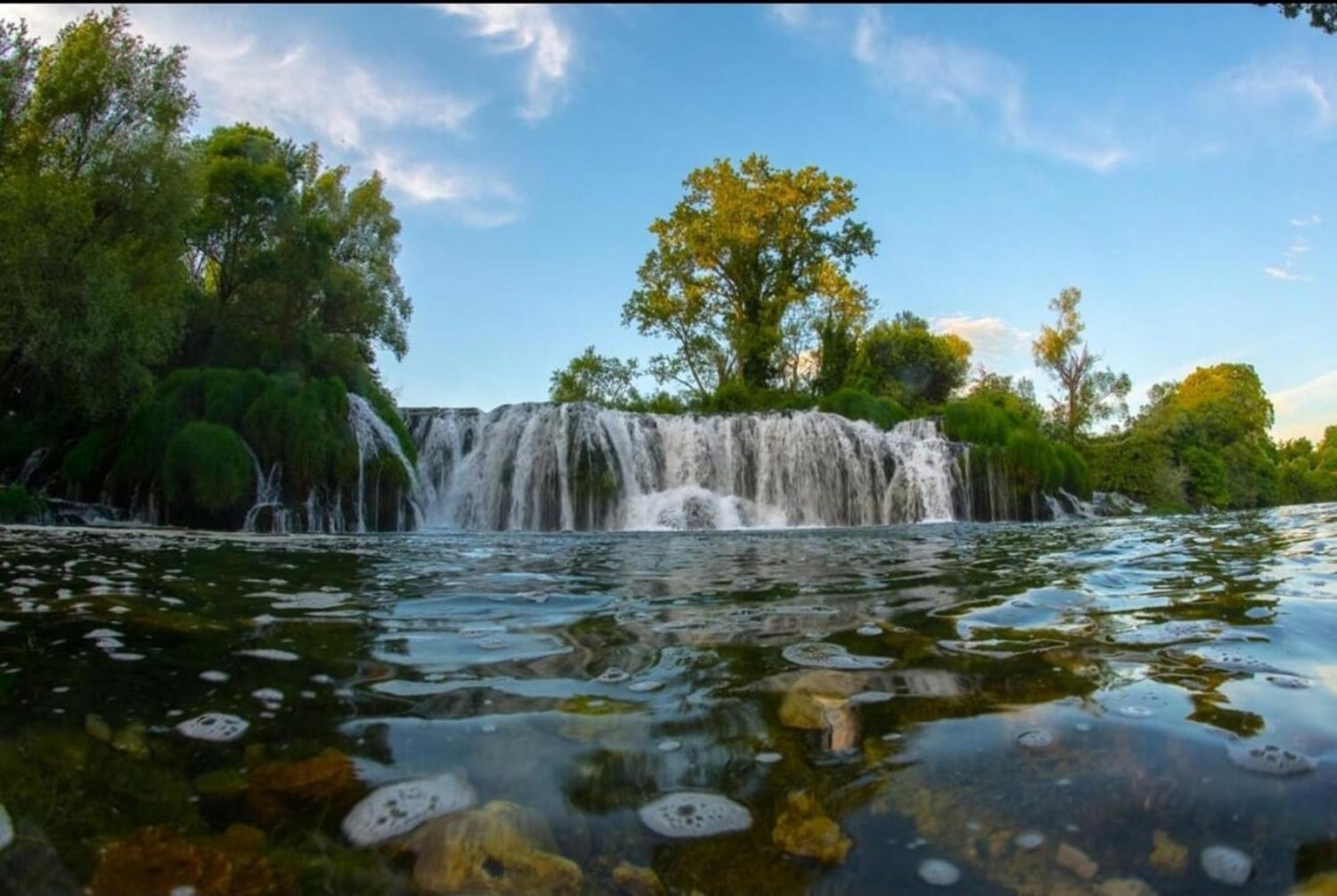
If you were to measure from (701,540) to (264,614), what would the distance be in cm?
839

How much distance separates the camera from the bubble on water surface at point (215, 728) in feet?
6.61

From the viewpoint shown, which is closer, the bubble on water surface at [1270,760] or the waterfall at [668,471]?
the bubble on water surface at [1270,760]

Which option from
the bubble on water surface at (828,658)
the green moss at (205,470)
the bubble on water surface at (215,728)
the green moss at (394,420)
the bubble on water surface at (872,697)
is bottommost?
the bubble on water surface at (872,697)

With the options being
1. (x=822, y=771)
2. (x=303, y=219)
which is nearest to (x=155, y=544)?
(x=822, y=771)

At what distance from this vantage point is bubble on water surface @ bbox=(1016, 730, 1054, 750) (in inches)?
76.4

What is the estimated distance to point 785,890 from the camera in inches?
55.7

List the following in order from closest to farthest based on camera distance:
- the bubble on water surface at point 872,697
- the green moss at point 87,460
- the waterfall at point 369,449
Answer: the bubble on water surface at point 872,697
the green moss at point 87,460
the waterfall at point 369,449

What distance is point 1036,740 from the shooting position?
198cm

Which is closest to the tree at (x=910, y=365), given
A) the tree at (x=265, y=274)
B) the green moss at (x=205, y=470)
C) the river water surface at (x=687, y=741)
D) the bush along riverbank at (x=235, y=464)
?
the tree at (x=265, y=274)

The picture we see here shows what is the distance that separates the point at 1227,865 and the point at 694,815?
1012 mm

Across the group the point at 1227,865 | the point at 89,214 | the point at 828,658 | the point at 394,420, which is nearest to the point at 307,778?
the point at 828,658

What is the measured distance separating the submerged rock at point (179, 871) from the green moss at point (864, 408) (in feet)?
85.5

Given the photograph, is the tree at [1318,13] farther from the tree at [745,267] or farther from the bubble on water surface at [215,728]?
the tree at [745,267]

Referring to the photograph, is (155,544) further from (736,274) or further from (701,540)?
(736,274)
